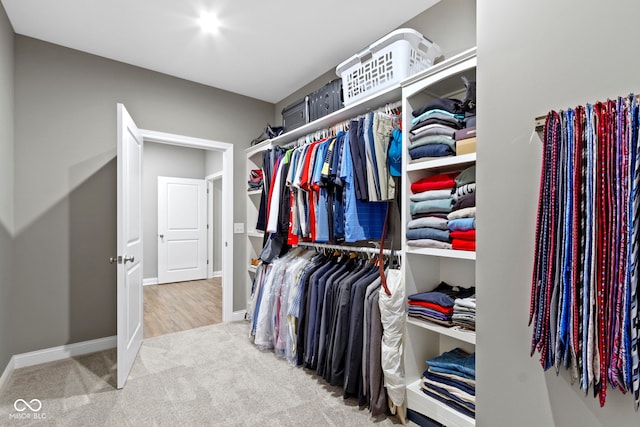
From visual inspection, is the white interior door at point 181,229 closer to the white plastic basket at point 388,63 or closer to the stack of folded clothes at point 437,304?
the white plastic basket at point 388,63

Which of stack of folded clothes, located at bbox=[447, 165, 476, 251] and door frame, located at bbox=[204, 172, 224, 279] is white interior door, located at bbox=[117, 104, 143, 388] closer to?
stack of folded clothes, located at bbox=[447, 165, 476, 251]

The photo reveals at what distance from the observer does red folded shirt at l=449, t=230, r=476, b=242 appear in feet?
5.02

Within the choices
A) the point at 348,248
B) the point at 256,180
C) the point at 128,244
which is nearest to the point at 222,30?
the point at 256,180

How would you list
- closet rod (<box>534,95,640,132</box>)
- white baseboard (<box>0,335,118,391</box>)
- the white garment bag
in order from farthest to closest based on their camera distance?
white baseboard (<box>0,335,118,391</box>)
the white garment bag
closet rod (<box>534,95,640,132</box>)

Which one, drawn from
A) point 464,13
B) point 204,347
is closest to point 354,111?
point 464,13

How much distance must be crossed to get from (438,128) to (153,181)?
535 centimetres

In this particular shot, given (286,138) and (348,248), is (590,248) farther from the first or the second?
(286,138)

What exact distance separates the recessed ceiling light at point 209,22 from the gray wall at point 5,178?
1310 mm

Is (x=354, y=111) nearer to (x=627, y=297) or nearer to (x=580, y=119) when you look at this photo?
(x=580, y=119)

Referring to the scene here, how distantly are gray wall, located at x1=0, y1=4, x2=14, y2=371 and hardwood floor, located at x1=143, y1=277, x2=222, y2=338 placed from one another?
1.12 metres

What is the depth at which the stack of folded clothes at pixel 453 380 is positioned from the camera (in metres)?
1.61

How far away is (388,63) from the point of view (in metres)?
1.99

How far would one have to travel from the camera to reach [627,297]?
0.65 m

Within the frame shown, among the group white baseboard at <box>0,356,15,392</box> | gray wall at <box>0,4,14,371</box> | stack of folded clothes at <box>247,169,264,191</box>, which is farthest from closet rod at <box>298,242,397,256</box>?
white baseboard at <box>0,356,15,392</box>
